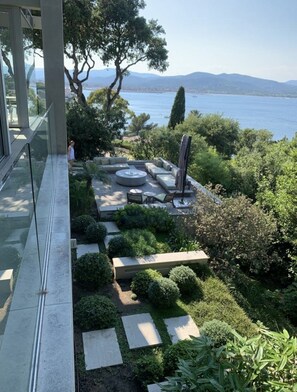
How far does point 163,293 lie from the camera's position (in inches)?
225

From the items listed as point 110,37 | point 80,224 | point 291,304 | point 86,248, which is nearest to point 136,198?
point 80,224

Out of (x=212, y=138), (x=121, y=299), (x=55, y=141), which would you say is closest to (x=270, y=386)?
(x=121, y=299)

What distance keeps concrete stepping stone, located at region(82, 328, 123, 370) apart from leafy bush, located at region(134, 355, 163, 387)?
416mm

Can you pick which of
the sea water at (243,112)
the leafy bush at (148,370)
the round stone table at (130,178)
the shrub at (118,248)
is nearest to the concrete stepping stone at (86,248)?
the shrub at (118,248)

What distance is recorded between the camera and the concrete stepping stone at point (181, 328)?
5.22m

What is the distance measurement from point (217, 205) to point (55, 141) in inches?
188

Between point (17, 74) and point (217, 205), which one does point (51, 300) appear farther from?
point (17, 74)

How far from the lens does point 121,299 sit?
6043 mm

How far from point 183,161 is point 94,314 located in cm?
Answer: 688

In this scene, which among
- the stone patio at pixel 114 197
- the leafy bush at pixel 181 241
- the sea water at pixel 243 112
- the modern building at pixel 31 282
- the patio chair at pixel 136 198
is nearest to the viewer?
the modern building at pixel 31 282

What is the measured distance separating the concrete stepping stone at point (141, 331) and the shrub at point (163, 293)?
1.03ft

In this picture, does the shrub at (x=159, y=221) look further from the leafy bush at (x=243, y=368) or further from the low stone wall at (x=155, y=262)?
the leafy bush at (x=243, y=368)

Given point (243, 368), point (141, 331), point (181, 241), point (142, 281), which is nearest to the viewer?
point (243, 368)

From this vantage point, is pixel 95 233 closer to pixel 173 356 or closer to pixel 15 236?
pixel 173 356
